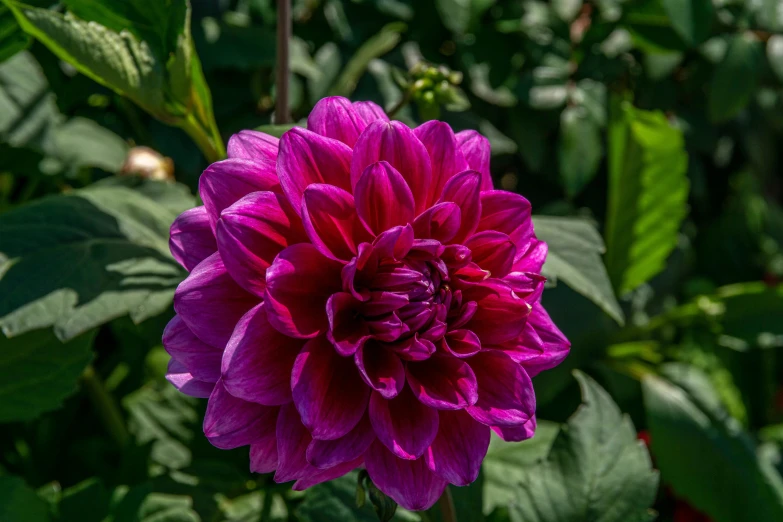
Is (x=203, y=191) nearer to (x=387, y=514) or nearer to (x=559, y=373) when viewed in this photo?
(x=387, y=514)

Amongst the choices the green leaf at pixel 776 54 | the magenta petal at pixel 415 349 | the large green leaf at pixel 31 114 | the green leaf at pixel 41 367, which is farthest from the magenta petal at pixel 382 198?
the green leaf at pixel 776 54

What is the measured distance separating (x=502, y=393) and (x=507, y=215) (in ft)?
0.52

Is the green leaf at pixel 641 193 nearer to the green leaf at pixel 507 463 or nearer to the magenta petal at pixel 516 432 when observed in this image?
the green leaf at pixel 507 463

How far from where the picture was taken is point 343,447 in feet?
1.96

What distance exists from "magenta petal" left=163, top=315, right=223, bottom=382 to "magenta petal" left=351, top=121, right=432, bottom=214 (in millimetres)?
188

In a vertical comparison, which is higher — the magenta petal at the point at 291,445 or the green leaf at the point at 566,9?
the magenta petal at the point at 291,445

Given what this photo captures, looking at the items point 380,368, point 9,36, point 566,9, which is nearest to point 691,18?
point 566,9

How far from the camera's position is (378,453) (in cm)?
62

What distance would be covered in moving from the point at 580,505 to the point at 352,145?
0.53m

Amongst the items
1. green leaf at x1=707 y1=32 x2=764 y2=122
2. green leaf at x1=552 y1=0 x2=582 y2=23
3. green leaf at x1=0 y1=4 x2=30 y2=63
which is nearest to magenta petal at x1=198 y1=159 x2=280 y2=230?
green leaf at x1=0 y1=4 x2=30 y2=63

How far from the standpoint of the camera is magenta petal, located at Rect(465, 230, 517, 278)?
634 mm

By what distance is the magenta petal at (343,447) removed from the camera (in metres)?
0.58

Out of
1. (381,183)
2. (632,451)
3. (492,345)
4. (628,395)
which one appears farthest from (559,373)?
(381,183)

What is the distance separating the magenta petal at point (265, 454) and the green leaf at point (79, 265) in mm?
271
